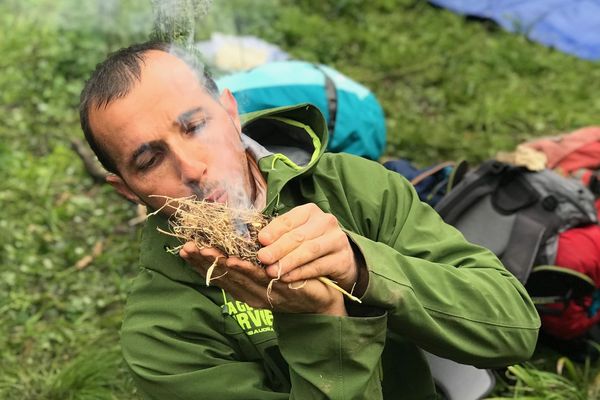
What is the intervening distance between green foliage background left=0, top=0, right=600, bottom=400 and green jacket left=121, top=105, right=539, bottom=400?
138 centimetres

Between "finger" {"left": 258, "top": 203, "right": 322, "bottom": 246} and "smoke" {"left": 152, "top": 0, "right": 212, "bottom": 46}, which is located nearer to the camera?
"finger" {"left": 258, "top": 203, "right": 322, "bottom": 246}

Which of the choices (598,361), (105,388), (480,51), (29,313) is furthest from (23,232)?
(480,51)

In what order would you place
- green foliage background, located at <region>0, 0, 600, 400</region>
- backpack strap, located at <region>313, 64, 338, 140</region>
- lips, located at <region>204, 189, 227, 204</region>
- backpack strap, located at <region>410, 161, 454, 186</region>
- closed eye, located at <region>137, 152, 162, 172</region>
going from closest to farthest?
1. lips, located at <region>204, 189, 227, 204</region>
2. closed eye, located at <region>137, 152, 162, 172</region>
3. backpack strap, located at <region>410, 161, 454, 186</region>
4. green foliage background, located at <region>0, 0, 600, 400</region>
5. backpack strap, located at <region>313, 64, 338, 140</region>

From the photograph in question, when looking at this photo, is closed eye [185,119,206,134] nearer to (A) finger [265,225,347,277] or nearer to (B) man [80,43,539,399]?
(B) man [80,43,539,399]

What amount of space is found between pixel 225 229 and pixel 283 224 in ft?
0.48

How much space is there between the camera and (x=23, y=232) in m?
4.55

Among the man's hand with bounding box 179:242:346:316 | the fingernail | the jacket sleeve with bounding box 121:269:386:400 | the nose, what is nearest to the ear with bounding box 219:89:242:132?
the nose

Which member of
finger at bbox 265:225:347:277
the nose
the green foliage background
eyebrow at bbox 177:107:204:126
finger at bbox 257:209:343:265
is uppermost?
eyebrow at bbox 177:107:204:126

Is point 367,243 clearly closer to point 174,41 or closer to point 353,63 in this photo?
point 174,41

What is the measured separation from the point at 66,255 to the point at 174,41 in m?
2.47

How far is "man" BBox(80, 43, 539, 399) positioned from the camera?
1.71 meters

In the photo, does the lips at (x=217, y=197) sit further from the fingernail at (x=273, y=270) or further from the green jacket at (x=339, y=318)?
the fingernail at (x=273, y=270)

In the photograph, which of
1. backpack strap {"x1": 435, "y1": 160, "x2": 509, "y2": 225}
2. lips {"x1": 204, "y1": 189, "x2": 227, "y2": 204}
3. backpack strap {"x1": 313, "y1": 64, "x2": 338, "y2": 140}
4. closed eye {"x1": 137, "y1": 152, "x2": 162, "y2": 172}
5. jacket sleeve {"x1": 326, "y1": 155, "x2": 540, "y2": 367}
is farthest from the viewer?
backpack strap {"x1": 313, "y1": 64, "x2": 338, "y2": 140}

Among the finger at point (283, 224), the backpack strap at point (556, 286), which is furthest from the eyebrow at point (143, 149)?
the backpack strap at point (556, 286)
